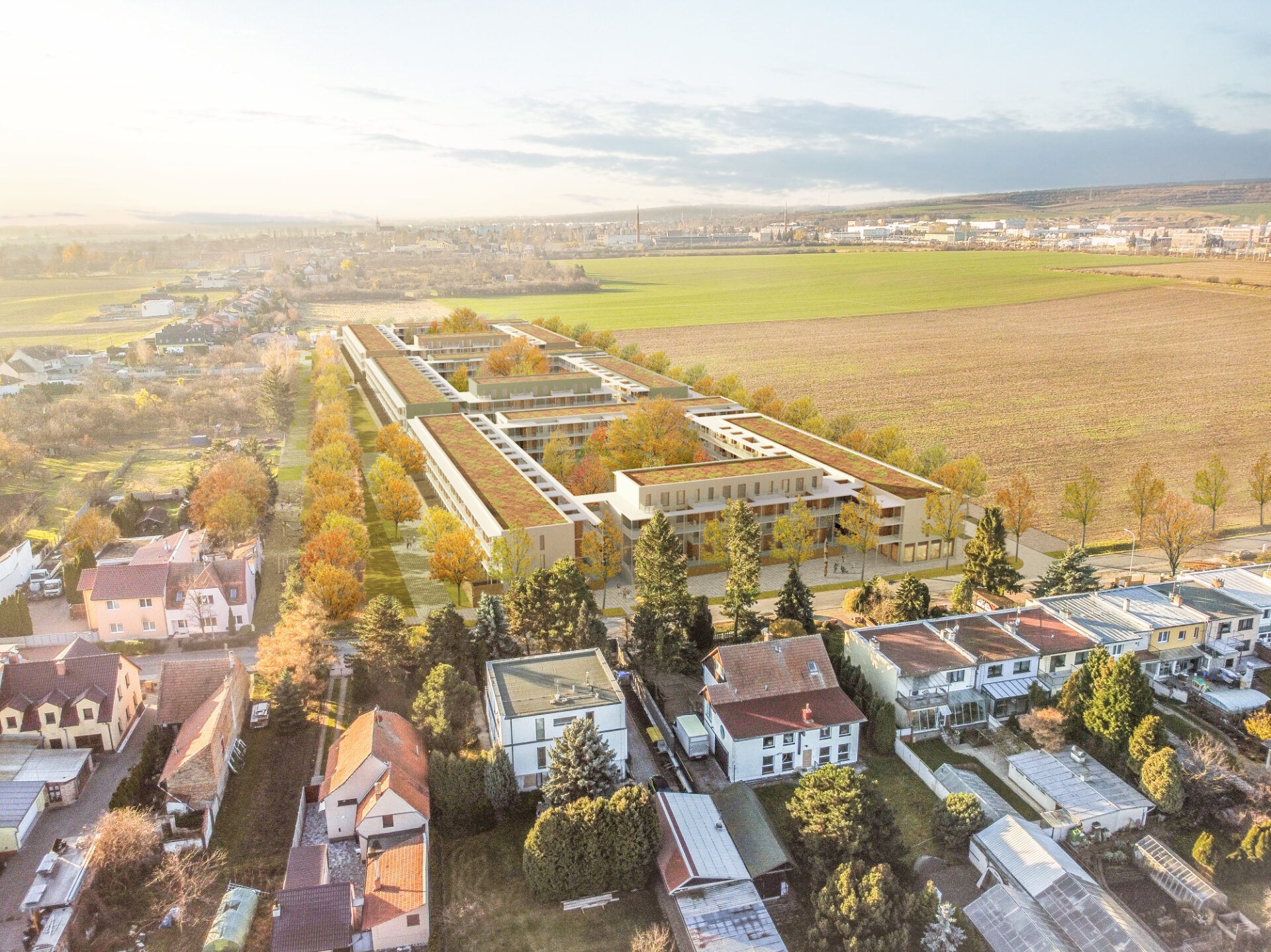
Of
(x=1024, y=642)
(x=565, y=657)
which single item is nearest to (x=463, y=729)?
(x=565, y=657)

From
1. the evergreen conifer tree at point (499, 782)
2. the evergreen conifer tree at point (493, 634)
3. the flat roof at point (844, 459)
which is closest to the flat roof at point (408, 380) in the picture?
the flat roof at point (844, 459)

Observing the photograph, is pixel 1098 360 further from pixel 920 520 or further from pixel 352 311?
pixel 352 311

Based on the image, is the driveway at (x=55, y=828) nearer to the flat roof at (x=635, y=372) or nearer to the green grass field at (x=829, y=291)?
the flat roof at (x=635, y=372)

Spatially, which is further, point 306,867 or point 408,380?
point 408,380

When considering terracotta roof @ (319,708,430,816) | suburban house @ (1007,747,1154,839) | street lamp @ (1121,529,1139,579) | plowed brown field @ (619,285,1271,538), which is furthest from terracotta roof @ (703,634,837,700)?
plowed brown field @ (619,285,1271,538)

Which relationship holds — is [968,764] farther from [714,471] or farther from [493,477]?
[493,477]

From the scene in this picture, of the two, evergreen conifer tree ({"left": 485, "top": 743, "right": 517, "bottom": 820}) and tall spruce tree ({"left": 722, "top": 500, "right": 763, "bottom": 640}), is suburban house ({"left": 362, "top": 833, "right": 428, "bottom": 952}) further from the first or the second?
tall spruce tree ({"left": 722, "top": 500, "right": 763, "bottom": 640})

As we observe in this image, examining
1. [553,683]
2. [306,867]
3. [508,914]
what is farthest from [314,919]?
[553,683]
